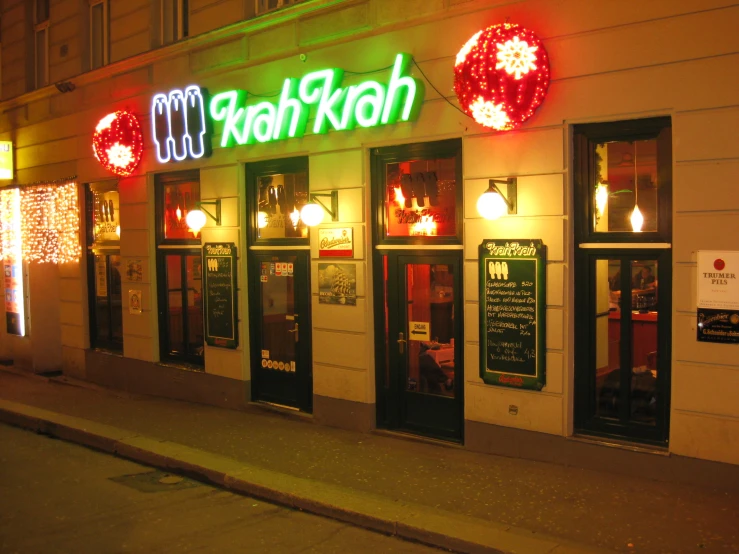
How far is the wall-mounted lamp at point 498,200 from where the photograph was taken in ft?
25.5

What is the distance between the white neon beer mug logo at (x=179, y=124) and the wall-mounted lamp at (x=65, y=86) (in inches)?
109

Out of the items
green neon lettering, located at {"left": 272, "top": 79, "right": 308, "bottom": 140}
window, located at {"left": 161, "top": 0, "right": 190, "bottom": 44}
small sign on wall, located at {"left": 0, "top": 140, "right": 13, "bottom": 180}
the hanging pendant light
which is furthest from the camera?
small sign on wall, located at {"left": 0, "top": 140, "right": 13, "bottom": 180}

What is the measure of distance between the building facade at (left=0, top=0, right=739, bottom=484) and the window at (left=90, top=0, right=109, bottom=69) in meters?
0.06

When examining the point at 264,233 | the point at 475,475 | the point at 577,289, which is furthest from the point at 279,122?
the point at 475,475

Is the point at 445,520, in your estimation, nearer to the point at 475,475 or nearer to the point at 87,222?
the point at 475,475

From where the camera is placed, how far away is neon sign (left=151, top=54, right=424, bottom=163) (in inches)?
347

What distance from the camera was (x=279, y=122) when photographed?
10.1 m

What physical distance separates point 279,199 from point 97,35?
5.91m

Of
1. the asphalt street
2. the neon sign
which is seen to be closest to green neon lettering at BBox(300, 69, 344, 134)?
the neon sign

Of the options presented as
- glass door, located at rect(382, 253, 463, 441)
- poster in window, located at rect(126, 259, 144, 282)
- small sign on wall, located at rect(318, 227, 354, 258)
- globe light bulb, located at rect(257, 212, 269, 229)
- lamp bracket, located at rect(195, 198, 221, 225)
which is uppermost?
lamp bracket, located at rect(195, 198, 221, 225)

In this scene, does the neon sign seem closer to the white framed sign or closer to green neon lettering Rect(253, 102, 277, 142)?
green neon lettering Rect(253, 102, 277, 142)

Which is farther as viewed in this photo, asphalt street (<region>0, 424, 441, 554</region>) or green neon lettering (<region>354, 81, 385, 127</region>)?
green neon lettering (<region>354, 81, 385, 127</region>)

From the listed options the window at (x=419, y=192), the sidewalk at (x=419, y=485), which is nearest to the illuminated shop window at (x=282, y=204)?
the window at (x=419, y=192)

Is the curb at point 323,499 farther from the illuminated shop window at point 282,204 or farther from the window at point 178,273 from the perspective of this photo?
the illuminated shop window at point 282,204
